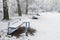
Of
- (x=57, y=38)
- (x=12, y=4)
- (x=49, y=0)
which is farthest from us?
(x=49, y=0)

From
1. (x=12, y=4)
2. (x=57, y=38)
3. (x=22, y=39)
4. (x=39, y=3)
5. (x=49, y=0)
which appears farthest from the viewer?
(x=49, y=0)

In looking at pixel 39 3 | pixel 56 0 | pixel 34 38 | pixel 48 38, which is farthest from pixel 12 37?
pixel 56 0

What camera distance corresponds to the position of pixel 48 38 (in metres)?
8.48

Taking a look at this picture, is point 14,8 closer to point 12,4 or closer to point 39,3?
point 12,4

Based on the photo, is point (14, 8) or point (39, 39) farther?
point (14, 8)

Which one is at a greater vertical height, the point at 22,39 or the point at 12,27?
the point at 12,27

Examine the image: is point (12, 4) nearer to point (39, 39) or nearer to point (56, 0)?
point (39, 39)

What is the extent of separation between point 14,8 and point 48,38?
1802cm

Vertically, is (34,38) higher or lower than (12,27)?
lower

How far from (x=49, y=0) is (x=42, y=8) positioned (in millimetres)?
4135

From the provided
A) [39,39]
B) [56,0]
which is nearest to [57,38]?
[39,39]

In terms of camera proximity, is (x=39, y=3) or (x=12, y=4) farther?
(x=39, y=3)

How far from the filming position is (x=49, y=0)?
4438 cm

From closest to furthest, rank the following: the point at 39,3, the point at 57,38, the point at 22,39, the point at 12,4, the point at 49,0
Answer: the point at 22,39
the point at 57,38
the point at 12,4
the point at 39,3
the point at 49,0
